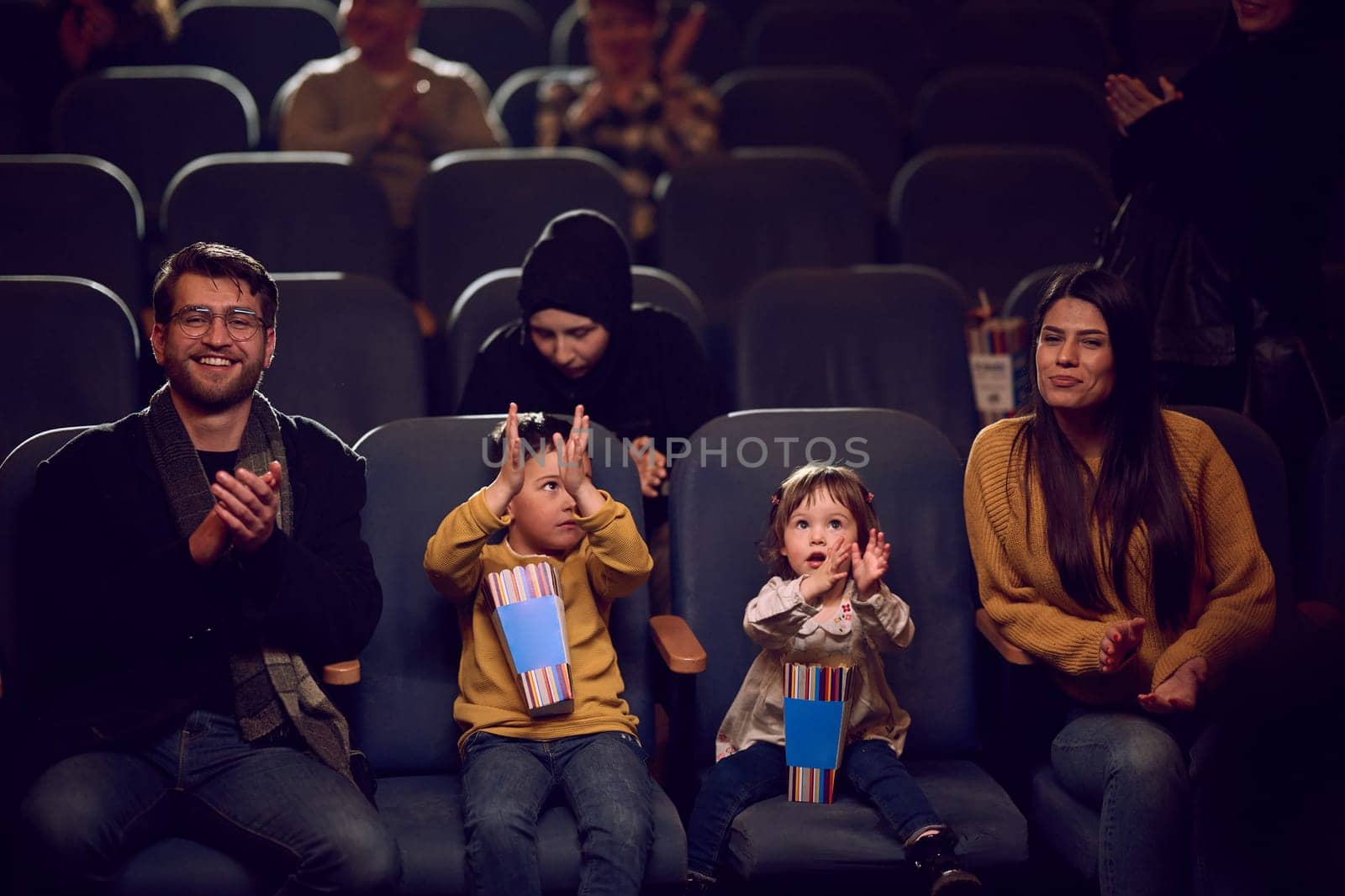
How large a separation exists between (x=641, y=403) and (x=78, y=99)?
75.4 inches

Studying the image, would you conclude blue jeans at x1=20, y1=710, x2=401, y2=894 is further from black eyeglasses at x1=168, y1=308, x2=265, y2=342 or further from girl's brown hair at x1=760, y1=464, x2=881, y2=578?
girl's brown hair at x1=760, y1=464, x2=881, y2=578

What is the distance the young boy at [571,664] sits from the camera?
1.84m

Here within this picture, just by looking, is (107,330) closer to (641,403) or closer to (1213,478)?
(641,403)

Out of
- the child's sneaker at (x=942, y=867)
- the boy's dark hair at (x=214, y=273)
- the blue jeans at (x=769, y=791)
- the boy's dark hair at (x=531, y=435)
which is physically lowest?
the child's sneaker at (x=942, y=867)

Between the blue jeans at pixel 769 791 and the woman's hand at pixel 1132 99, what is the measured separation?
1.19 metres

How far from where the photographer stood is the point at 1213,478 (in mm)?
2123

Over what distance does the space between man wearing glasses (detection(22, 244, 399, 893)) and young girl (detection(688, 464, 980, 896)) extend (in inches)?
18.5

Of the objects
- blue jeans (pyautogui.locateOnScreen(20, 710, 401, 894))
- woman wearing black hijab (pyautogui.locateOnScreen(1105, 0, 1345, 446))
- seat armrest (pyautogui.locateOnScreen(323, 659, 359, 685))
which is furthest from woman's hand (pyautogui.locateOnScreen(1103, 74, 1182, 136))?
blue jeans (pyautogui.locateOnScreen(20, 710, 401, 894))

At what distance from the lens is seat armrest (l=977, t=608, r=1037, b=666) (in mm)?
2025

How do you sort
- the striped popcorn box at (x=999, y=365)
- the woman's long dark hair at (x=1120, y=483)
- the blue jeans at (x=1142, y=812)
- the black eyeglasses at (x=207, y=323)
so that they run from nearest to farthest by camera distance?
1. the blue jeans at (x=1142, y=812)
2. the black eyeglasses at (x=207, y=323)
3. the woman's long dark hair at (x=1120, y=483)
4. the striped popcorn box at (x=999, y=365)

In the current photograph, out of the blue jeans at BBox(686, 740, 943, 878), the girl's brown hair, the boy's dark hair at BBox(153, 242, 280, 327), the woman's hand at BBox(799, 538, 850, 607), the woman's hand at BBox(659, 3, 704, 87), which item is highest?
the woman's hand at BBox(659, 3, 704, 87)

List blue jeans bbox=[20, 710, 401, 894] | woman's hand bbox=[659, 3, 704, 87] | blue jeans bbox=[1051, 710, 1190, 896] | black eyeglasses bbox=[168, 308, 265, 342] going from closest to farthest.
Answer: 1. blue jeans bbox=[20, 710, 401, 894]
2. blue jeans bbox=[1051, 710, 1190, 896]
3. black eyeglasses bbox=[168, 308, 265, 342]
4. woman's hand bbox=[659, 3, 704, 87]

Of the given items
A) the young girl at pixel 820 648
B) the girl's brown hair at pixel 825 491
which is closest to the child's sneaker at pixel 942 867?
the young girl at pixel 820 648

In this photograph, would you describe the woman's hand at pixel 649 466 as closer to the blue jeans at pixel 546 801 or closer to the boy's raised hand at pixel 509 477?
the boy's raised hand at pixel 509 477
